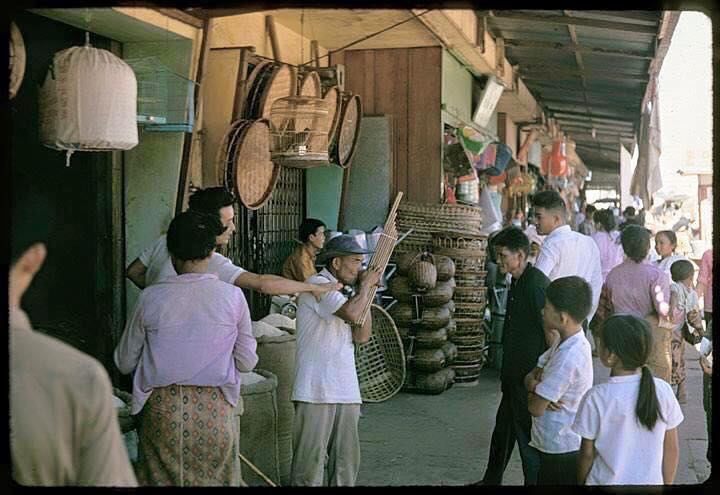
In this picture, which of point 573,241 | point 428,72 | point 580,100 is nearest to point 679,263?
point 573,241

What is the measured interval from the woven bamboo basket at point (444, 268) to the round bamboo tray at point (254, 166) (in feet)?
7.82

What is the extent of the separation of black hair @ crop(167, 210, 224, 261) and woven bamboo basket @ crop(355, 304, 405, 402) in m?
3.47

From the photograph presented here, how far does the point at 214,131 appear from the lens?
597cm

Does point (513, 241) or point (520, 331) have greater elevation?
point (513, 241)

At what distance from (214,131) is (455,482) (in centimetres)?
284

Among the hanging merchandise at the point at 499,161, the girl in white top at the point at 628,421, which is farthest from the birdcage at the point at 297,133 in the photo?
the hanging merchandise at the point at 499,161

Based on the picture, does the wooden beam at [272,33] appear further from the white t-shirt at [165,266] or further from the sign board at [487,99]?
the sign board at [487,99]

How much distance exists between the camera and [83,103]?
4086 mm

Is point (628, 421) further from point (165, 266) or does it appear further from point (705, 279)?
point (705, 279)

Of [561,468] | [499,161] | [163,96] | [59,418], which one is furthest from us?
[499,161]

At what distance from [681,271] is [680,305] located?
0.32 metres

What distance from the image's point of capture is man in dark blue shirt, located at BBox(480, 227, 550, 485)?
4.73 m

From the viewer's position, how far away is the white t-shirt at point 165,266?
4.19 m

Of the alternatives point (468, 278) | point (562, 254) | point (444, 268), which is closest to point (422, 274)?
point (444, 268)
